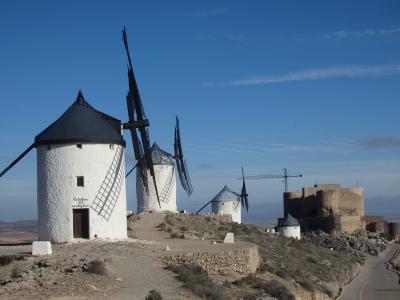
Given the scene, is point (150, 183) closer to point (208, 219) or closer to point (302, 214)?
point (208, 219)

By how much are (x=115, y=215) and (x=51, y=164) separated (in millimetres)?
2633

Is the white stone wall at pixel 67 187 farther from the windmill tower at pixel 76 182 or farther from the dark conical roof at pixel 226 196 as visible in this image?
the dark conical roof at pixel 226 196

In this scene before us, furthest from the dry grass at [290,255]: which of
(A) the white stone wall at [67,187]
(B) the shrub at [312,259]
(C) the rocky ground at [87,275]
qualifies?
(C) the rocky ground at [87,275]

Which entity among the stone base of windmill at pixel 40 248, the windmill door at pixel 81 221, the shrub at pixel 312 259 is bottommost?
the shrub at pixel 312 259

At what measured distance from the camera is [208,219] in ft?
121

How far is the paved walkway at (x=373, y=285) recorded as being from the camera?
3031 centimetres

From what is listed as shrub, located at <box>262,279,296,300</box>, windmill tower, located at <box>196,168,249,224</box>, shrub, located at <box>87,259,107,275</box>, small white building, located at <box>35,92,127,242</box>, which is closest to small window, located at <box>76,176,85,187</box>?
small white building, located at <box>35,92,127,242</box>

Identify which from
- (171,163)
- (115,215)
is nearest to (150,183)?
(171,163)

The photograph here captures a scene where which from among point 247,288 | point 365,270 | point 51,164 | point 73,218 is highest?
point 51,164

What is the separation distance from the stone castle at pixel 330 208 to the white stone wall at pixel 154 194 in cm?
2822

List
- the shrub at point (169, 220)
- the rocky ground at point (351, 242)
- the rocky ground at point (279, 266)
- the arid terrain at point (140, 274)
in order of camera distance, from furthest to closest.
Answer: the rocky ground at point (351, 242) → the shrub at point (169, 220) → the rocky ground at point (279, 266) → the arid terrain at point (140, 274)

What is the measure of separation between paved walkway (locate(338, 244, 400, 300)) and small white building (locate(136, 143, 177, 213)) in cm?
1027

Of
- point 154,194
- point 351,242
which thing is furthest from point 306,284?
point 351,242

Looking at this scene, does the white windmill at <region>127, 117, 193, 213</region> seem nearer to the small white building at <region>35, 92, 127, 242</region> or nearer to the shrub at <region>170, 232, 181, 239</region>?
the shrub at <region>170, 232, 181, 239</region>
